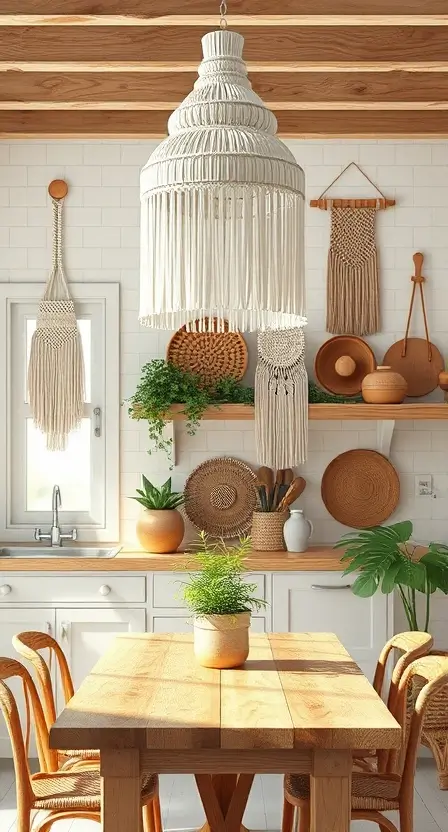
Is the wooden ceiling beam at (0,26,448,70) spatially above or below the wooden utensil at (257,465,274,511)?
above

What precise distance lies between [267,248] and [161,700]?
1310mm

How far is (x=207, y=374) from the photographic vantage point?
531 cm

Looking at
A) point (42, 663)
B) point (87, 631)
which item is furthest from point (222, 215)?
point (87, 631)

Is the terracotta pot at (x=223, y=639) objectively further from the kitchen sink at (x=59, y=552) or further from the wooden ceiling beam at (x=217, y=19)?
the wooden ceiling beam at (x=217, y=19)

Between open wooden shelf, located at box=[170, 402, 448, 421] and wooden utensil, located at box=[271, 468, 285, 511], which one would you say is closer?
open wooden shelf, located at box=[170, 402, 448, 421]

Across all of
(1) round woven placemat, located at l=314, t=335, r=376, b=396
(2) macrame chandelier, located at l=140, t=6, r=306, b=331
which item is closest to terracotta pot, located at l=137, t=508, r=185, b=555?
(1) round woven placemat, located at l=314, t=335, r=376, b=396

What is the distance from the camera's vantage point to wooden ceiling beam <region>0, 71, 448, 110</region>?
15.4 ft

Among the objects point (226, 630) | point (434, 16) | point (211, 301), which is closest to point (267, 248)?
point (211, 301)

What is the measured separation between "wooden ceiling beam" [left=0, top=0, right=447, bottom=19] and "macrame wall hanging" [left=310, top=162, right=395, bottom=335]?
66.0 inches

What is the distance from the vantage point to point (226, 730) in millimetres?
Answer: 2469

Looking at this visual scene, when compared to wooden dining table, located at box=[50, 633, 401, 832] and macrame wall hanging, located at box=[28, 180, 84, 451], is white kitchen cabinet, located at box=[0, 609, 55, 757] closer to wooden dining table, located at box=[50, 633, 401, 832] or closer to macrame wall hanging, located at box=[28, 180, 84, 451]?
macrame wall hanging, located at box=[28, 180, 84, 451]

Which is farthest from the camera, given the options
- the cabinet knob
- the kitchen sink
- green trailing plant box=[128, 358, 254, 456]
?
the kitchen sink

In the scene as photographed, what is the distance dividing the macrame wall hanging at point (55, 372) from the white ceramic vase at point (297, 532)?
1318mm

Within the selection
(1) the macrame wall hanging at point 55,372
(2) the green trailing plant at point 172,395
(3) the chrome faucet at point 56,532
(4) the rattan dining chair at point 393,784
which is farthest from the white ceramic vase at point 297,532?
(4) the rattan dining chair at point 393,784
